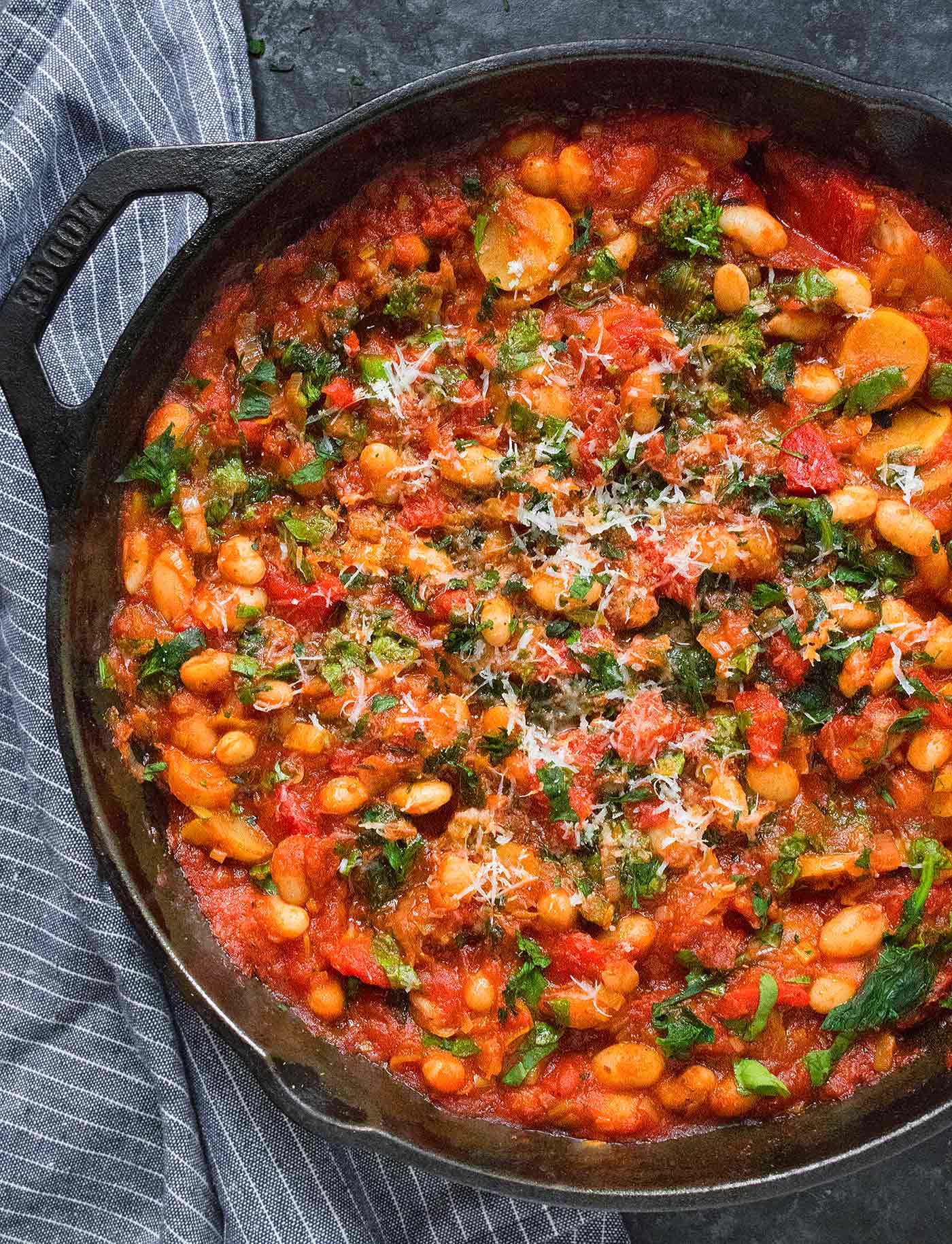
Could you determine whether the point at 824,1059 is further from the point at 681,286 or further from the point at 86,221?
the point at 86,221

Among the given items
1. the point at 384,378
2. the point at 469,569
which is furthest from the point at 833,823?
the point at 384,378

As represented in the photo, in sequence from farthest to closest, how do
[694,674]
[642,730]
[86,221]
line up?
[694,674] < [642,730] < [86,221]

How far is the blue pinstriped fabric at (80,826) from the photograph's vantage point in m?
3.63

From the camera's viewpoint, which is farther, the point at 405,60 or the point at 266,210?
the point at 405,60

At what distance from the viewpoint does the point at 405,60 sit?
371 centimetres

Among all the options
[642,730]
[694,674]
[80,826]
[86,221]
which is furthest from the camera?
[80,826]

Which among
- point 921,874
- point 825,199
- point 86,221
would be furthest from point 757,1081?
point 86,221

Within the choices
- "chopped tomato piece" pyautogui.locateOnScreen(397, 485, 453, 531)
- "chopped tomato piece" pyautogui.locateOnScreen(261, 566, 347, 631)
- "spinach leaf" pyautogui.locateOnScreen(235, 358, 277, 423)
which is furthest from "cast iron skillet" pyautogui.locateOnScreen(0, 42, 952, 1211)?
"chopped tomato piece" pyautogui.locateOnScreen(397, 485, 453, 531)

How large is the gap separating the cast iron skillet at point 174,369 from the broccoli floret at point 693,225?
0.26 meters

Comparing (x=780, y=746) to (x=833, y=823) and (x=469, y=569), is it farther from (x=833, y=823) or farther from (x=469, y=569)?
(x=469, y=569)

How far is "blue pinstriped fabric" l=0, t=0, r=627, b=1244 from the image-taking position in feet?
11.9

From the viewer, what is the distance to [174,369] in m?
3.39

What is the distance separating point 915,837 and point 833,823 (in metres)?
0.23

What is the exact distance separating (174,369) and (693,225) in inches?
61.4
